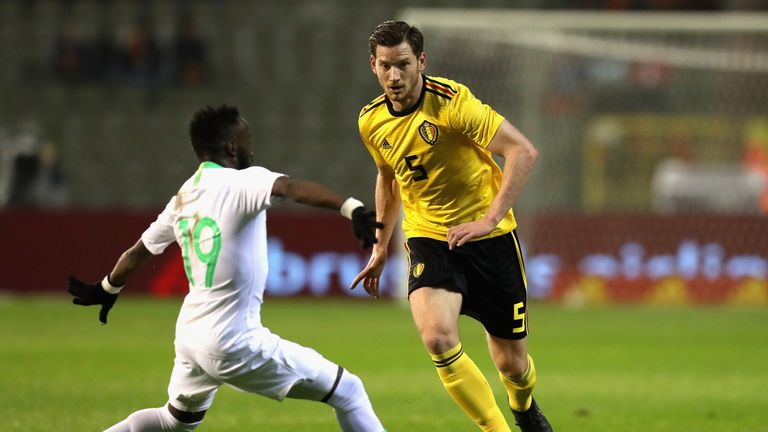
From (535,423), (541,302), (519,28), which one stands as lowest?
(541,302)

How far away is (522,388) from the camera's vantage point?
659 centimetres

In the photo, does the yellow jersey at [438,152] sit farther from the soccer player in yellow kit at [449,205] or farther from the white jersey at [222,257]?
the white jersey at [222,257]

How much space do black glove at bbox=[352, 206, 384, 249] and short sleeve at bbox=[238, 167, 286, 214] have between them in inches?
15.6

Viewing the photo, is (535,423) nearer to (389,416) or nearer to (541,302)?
(389,416)

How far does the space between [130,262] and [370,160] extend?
1390cm

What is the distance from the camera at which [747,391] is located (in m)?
9.47

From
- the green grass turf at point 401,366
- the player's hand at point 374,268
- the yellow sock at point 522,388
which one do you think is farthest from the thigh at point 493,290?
the green grass turf at point 401,366

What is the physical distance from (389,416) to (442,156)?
240 cm

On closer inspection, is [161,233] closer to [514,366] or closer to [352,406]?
[352,406]

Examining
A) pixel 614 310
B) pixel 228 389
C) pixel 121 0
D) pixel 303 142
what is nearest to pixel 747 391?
pixel 228 389

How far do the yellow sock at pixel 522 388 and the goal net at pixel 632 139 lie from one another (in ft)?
34.8

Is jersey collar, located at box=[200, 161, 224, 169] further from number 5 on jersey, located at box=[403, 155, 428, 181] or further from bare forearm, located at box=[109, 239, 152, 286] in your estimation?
number 5 on jersey, located at box=[403, 155, 428, 181]

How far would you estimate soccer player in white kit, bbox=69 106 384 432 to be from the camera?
5.17 metres

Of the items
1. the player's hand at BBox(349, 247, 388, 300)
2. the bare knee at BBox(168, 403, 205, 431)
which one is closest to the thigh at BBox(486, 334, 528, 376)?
the player's hand at BBox(349, 247, 388, 300)
